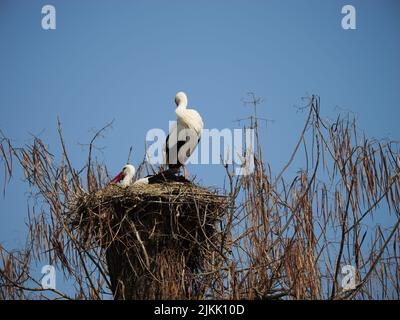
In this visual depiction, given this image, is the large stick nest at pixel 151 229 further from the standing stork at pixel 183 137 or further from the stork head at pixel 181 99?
the stork head at pixel 181 99

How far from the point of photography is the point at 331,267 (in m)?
6.34

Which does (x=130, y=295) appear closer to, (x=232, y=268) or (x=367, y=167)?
(x=232, y=268)

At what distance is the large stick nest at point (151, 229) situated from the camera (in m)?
6.68

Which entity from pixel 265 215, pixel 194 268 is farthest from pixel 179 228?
pixel 265 215

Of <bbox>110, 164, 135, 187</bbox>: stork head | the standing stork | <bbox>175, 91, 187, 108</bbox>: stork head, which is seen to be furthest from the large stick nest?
<bbox>175, 91, 187, 108</bbox>: stork head

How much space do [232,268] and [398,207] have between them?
1.35 metres

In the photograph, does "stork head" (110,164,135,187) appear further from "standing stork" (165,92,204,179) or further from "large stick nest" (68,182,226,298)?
"large stick nest" (68,182,226,298)

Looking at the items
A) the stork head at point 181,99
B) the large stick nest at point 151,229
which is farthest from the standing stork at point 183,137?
the large stick nest at point 151,229

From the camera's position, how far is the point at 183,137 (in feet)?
27.5

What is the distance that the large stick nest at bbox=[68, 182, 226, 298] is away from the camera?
6684mm

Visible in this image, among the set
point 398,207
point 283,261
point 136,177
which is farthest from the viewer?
point 136,177

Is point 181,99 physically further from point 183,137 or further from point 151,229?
point 151,229

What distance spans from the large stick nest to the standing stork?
4.63 ft
